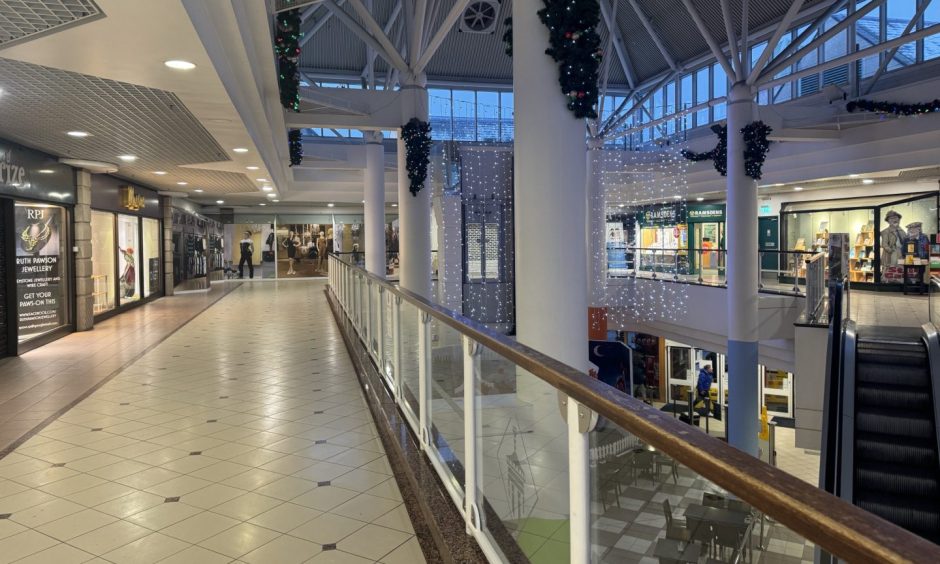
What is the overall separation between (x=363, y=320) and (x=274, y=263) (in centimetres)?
2193

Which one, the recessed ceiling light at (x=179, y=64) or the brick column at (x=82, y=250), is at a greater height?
the recessed ceiling light at (x=179, y=64)

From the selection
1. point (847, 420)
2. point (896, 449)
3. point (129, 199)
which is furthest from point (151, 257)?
point (896, 449)

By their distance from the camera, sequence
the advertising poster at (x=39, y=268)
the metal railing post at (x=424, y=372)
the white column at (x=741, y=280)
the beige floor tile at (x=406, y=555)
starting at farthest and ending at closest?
the white column at (x=741, y=280) < the advertising poster at (x=39, y=268) < the metal railing post at (x=424, y=372) < the beige floor tile at (x=406, y=555)

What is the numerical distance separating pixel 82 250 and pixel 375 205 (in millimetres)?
7296

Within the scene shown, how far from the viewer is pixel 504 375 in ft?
7.76

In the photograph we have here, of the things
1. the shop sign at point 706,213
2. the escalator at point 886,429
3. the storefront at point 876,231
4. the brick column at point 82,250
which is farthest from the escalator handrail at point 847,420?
the shop sign at point 706,213

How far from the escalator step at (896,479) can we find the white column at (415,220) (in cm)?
762

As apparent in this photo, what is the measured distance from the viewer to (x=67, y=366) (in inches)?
323

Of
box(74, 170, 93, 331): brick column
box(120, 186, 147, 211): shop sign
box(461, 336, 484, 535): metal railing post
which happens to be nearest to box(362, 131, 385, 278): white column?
box(120, 186, 147, 211): shop sign

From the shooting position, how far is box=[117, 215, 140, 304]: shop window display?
14.9 meters

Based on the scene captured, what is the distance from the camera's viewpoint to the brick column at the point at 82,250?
11.3 meters

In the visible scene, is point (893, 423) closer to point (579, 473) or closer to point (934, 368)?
point (934, 368)

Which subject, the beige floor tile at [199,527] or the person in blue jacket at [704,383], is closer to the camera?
the beige floor tile at [199,527]

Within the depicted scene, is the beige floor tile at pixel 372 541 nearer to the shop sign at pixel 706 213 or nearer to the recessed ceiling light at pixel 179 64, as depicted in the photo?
the recessed ceiling light at pixel 179 64
